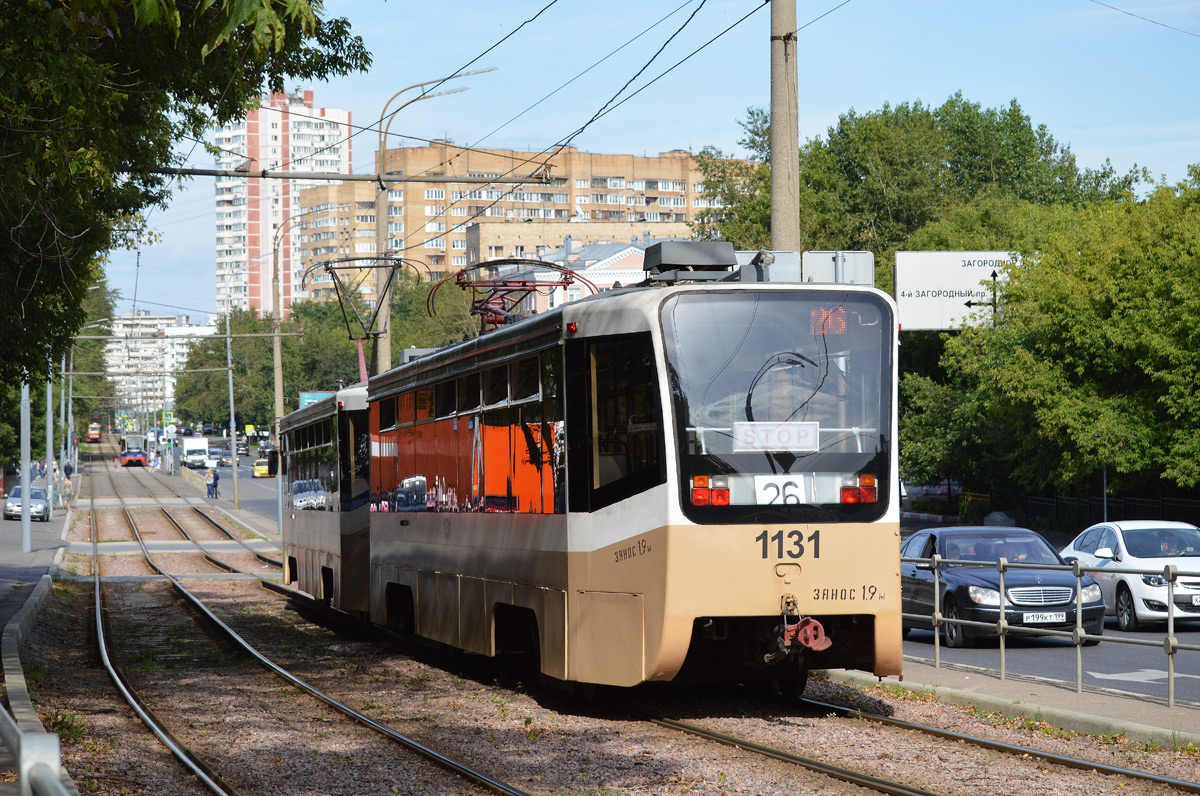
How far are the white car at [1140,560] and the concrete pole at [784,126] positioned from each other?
725cm

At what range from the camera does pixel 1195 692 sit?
41.1ft

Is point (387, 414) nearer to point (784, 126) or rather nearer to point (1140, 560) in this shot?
point (784, 126)

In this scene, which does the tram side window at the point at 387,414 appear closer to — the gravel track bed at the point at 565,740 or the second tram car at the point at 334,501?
the second tram car at the point at 334,501

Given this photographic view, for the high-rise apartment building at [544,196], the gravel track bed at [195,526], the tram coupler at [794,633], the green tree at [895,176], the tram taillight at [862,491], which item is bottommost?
the gravel track bed at [195,526]

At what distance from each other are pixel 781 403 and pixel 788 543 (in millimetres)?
975

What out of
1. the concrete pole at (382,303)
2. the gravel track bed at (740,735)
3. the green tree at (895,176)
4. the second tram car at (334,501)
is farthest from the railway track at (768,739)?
the green tree at (895,176)

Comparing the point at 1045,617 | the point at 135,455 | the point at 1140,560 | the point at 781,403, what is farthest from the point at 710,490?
the point at 135,455

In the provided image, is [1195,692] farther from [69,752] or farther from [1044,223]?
[1044,223]

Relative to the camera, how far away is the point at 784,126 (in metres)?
13.9

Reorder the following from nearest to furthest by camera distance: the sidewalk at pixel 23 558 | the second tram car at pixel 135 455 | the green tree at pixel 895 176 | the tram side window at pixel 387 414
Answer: the tram side window at pixel 387 414, the sidewalk at pixel 23 558, the green tree at pixel 895 176, the second tram car at pixel 135 455

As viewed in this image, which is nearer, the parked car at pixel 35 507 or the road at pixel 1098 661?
the road at pixel 1098 661

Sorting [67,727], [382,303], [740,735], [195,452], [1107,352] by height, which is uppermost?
[382,303]

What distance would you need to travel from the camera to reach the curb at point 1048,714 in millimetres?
9102

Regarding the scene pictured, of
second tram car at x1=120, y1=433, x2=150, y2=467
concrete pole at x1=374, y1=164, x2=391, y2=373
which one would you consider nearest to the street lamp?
concrete pole at x1=374, y1=164, x2=391, y2=373
